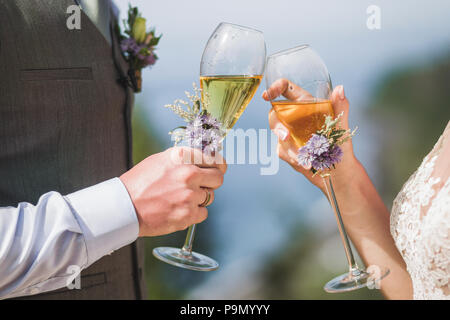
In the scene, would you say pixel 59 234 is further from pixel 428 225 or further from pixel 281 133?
pixel 428 225

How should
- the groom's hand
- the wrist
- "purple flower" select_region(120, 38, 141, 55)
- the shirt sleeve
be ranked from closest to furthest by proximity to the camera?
the shirt sleeve < the groom's hand < the wrist < "purple flower" select_region(120, 38, 141, 55)

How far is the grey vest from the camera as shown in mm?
1026

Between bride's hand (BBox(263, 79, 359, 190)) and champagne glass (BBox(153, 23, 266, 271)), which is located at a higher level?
champagne glass (BBox(153, 23, 266, 271))

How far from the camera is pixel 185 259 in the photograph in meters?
1.13

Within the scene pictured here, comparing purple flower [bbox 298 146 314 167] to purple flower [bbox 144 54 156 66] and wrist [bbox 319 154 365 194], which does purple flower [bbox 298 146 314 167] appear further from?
purple flower [bbox 144 54 156 66]

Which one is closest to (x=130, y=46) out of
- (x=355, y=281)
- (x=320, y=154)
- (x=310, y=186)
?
(x=320, y=154)

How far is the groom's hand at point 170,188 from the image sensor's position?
95cm

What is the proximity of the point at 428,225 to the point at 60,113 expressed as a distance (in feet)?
3.13

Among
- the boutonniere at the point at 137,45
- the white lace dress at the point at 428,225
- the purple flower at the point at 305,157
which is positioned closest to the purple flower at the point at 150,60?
the boutonniere at the point at 137,45

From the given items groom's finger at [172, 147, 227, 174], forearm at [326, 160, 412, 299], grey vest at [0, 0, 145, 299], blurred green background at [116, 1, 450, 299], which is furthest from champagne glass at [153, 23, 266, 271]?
blurred green background at [116, 1, 450, 299]

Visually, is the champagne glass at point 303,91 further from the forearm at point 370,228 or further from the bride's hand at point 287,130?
the forearm at point 370,228

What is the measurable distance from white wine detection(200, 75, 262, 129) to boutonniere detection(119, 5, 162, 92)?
0.40 m

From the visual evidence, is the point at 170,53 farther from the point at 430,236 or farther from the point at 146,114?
the point at 430,236
